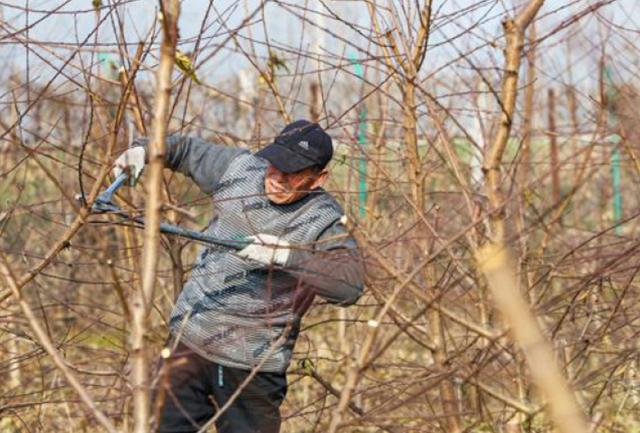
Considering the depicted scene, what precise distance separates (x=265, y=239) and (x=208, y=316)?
415 millimetres

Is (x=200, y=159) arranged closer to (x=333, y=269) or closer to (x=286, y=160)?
(x=286, y=160)

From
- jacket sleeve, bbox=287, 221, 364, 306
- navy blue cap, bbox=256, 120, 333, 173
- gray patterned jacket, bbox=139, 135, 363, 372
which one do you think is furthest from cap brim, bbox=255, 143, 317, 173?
jacket sleeve, bbox=287, 221, 364, 306

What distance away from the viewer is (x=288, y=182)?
4.15 meters

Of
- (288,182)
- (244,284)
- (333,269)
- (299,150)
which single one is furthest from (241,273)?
(333,269)

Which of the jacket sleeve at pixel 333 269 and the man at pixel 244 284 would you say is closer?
the jacket sleeve at pixel 333 269

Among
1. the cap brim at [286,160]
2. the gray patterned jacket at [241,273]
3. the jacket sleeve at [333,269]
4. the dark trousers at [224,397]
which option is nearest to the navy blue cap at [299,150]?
the cap brim at [286,160]

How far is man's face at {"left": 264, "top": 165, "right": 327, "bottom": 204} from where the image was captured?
4.12 metres

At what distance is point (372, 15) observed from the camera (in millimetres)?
4422

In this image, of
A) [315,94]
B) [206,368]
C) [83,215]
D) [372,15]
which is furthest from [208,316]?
[315,94]

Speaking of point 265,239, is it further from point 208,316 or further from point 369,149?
point 369,149

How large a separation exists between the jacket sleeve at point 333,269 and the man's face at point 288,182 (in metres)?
0.40

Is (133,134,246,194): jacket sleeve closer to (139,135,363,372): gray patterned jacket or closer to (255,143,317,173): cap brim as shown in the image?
(139,135,363,372): gray patterned jacket

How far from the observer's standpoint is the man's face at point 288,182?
4117 millimetres

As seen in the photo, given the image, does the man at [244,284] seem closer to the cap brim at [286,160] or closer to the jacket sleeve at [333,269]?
the cap brim at [286,160]
